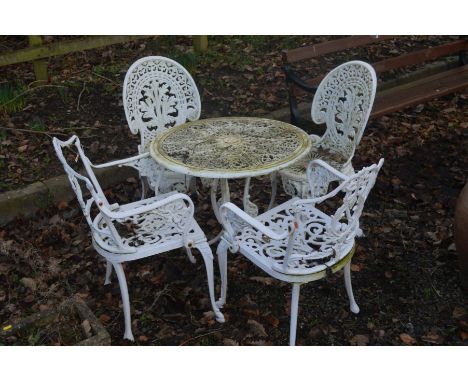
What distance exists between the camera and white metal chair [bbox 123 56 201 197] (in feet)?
12.8

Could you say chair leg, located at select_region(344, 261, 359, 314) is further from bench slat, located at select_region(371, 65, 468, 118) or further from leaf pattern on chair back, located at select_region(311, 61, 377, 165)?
bench slat, located at select_region(371, 65, 468, 118)

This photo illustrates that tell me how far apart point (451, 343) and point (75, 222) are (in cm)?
294

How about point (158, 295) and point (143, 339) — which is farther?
point (158, 295)

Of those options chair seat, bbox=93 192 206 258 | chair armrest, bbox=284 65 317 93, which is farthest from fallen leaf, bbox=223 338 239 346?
chair armrest, bbox=284 65 317 93

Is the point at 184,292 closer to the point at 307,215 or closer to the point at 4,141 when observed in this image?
the point at 307,215

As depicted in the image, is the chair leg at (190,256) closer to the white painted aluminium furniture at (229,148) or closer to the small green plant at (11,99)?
the white painted aluminium furniture at (229,148)

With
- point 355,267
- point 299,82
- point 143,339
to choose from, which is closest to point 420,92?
point 299,82

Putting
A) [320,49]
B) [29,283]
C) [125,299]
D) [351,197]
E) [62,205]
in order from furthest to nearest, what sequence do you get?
[320,49]
[62,205]
[29,283]
[125,299]
[351,197]

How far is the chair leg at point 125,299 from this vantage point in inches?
121

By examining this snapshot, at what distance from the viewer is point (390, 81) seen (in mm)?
6387

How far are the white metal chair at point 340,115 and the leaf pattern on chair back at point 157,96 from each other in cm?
94

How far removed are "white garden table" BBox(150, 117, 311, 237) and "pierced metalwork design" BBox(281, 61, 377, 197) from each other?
1.14 feet

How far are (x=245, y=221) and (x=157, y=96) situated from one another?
170cm

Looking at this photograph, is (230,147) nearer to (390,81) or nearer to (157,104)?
(157,104)
